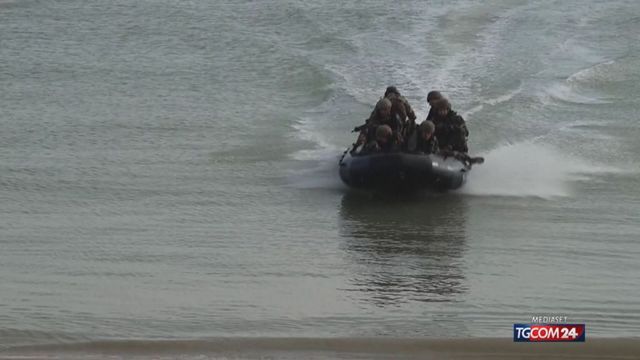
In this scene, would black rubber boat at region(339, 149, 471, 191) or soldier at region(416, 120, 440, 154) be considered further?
soldier at region(416, 120, 440, 154)

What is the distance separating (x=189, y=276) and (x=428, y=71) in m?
13.3

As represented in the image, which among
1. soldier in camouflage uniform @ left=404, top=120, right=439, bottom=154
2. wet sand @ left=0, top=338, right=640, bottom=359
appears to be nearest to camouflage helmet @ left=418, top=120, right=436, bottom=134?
soldier in camouflage uniform @ left=404, top=120, right=439, bottom=154

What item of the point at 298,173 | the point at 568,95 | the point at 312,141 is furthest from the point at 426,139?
the point at 568,95

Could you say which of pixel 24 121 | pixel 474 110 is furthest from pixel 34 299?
pixel 474 110

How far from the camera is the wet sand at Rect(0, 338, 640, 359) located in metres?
9.90

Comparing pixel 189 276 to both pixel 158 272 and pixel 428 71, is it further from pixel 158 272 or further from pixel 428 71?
pixel 428 71

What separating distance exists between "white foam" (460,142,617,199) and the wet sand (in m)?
6.47

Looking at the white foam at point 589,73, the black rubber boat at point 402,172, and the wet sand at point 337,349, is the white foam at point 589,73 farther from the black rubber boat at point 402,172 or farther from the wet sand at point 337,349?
the wet sand at point 337,349

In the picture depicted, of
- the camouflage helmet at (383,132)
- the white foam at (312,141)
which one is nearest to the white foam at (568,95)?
the white foam at (312,141)

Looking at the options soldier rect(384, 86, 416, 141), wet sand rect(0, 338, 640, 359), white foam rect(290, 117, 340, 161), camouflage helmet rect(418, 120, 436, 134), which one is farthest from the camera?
white foam rect(290, 117, 340, 161)

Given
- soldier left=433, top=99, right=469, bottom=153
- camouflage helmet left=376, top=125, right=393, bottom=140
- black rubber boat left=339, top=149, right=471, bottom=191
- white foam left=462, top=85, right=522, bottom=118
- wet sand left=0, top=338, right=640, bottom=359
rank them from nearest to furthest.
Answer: wet sand left=0, top=338, right=640, bottom=359, black rubber boat left=339, top=149, right=471, bottom=191, camouflage helmet left=376, top=125, right=393, bottom=140, soldier left=433, top=99, right=469, bottom=153, white foam left=462, top=85, right=522, bottom=118

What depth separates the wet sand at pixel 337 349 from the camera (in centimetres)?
990

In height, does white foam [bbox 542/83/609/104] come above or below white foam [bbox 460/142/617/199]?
above

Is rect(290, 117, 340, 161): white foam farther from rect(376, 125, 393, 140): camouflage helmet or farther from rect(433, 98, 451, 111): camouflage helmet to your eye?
rect(376, 125, 393, 140): camouflage helmet
